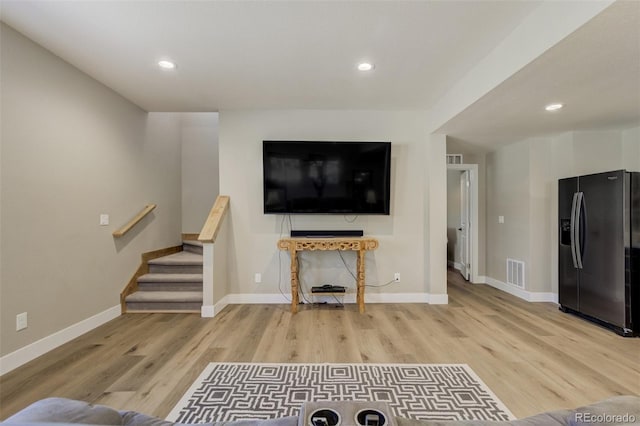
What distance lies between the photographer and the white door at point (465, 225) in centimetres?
508

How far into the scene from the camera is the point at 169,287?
365 cm

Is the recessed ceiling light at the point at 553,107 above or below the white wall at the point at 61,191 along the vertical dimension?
above

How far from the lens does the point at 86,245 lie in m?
A: 2.91

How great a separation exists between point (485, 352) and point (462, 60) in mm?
2537

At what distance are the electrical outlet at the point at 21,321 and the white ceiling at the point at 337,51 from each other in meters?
2.21

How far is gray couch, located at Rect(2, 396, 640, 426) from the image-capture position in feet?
2.33

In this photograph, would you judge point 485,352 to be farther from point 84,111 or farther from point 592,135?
point 84,111

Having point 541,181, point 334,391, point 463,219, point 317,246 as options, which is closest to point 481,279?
point 463,219

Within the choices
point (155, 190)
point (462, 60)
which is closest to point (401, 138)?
point (462, 60)

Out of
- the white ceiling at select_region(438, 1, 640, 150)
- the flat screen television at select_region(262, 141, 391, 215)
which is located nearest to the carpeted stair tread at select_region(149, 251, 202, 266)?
the flat screen television at select_region(262, 141, 391, 215)

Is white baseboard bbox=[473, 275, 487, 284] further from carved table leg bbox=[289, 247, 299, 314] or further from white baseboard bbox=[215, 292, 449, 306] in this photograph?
carved table leg bbox=[289, 247, 299, 314]

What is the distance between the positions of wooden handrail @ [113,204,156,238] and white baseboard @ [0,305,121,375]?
85cm

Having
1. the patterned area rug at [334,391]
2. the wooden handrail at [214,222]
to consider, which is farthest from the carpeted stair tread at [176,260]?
the patterned area rug at [334,391]

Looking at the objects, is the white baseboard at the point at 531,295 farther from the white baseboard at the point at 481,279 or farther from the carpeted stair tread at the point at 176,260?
the carpeted stair tread at the point at 176,260
